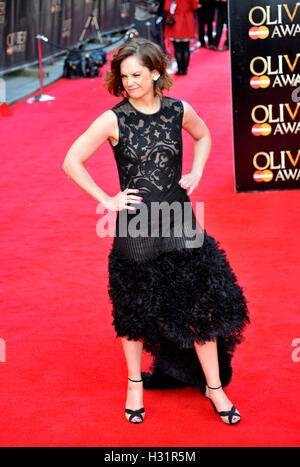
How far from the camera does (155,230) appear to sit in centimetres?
342

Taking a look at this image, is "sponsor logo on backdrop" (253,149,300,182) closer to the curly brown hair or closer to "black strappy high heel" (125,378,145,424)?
the curly brown hair

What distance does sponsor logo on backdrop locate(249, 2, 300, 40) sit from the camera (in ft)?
21.6

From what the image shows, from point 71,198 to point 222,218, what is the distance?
5.07 feet

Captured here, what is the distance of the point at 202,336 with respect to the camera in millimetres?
3379

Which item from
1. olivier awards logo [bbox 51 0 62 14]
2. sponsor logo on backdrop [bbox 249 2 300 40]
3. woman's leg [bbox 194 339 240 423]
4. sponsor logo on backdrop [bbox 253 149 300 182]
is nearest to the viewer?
woman's leg [bbox 194 339 240 423]

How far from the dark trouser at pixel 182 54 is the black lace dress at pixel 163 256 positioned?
33.8 feet

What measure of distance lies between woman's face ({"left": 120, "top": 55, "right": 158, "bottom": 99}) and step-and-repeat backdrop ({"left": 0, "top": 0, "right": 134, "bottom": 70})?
32.9ft

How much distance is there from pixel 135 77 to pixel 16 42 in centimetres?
1075

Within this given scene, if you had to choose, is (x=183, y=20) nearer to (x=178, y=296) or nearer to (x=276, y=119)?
(x=276, y=119)

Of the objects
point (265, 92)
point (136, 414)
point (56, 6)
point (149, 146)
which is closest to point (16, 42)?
point (56, 6)

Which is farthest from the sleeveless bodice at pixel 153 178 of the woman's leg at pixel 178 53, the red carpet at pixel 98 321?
the woman's leg at pixel 178 53

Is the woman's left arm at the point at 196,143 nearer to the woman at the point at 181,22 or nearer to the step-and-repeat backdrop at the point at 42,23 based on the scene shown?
the step-and-repeat backdrop at the point at 42,23

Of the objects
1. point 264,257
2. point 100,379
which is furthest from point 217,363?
point 264,257

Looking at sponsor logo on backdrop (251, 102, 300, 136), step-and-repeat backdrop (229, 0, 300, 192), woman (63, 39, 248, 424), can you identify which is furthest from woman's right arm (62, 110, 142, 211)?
sponsor logo on backdrop (251, 102, 300, 136)
